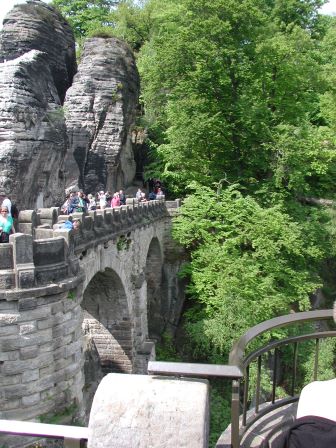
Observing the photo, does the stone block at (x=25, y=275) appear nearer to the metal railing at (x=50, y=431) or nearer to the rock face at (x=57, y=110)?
the metal railing at (x=50, y=431)

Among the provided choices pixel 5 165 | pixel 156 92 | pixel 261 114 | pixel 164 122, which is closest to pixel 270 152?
pixel 261 114

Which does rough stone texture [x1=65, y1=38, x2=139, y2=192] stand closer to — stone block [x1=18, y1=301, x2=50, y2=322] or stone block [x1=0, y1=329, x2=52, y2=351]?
stone block [x1=18, y1=301, x2=50, y2=322]

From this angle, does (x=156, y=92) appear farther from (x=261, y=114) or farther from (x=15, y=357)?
(x=15, y=357)

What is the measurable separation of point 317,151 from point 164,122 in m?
11.4

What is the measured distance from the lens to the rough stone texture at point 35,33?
2045 centimetres

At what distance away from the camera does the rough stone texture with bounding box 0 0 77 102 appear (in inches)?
805

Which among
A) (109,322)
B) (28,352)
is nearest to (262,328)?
(28,352)

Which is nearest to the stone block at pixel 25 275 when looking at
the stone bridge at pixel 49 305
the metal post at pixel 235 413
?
the stone bridge at pixel 49 305

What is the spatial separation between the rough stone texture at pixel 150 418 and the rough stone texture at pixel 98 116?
22.1 m

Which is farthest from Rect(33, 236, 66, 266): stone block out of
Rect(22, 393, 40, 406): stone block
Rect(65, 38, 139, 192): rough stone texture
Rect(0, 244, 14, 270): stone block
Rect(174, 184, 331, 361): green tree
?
Rect(65, 38, 139, 192): rough stone texture

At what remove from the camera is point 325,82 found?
22156mm

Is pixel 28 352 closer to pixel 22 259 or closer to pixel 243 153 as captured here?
pixel 22 259

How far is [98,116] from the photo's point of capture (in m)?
24.5

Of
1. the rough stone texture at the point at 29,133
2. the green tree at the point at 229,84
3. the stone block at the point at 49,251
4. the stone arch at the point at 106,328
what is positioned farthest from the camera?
the green tree at the point at 229,84
